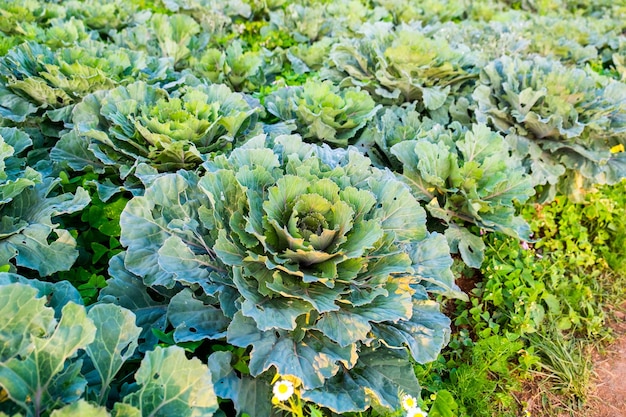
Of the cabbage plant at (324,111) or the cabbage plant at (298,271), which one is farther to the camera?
the cabbage plant at (324,111)

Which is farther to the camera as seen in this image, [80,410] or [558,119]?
[558,119]

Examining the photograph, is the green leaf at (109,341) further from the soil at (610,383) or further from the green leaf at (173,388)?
the soil at (610,383)

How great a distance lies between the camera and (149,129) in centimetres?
265

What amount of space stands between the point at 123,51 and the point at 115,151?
3.42 feet

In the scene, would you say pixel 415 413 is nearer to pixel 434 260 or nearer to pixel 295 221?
pixel 434 260

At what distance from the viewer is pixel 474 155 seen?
120 inches

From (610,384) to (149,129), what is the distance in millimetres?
3214

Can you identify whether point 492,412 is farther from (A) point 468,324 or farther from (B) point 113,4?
(B) point 113,4

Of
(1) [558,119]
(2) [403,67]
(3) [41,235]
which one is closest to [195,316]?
(3) [41,235]

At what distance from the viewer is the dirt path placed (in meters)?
2.88

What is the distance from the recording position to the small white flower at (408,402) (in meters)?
1.94

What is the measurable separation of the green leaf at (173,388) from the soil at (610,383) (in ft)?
8.09

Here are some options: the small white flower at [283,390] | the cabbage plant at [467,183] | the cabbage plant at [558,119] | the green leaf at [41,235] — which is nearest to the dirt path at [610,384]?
the cabbage plant at [467,183]

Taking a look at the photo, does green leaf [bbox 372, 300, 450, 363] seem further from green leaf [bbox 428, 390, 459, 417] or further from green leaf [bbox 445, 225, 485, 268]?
green leaf [bbox 445, 225, 485, 268]
